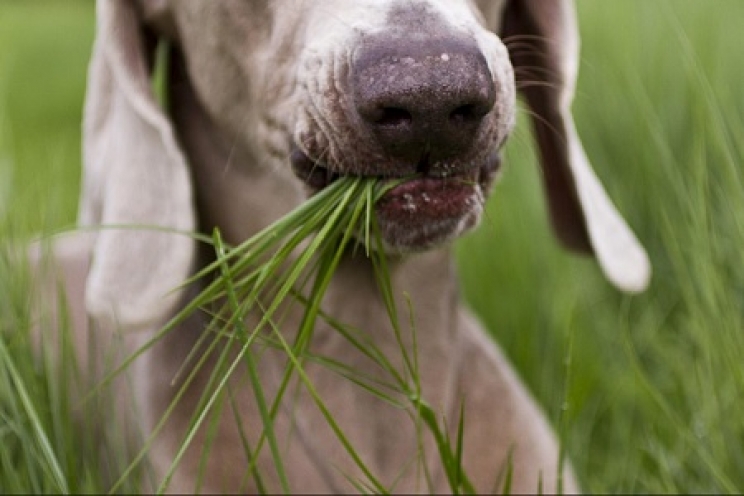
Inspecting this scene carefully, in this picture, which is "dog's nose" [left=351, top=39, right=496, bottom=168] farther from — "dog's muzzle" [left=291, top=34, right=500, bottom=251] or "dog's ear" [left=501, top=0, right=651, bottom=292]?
"dog's ear" [left=501, top=0, right=651, bottom=292]

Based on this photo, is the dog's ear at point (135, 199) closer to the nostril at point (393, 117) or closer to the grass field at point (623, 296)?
the grass field at point (623, 296)

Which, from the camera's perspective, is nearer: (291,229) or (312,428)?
(291,229)

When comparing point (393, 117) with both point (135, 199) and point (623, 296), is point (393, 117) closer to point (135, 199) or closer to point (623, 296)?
point (135, 199)

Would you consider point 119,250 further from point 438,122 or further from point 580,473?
point 580,473

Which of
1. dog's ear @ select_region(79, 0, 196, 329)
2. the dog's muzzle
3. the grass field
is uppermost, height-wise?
the dog's muzzle

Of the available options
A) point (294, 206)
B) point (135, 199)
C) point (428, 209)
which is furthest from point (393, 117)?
point (135, 199)


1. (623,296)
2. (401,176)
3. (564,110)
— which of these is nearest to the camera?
(401,176)

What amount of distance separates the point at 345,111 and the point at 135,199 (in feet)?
1.49

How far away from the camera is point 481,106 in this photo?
169 centimetres

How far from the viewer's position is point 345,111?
5.70 ft

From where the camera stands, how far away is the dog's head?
1686 mm

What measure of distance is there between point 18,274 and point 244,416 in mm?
394

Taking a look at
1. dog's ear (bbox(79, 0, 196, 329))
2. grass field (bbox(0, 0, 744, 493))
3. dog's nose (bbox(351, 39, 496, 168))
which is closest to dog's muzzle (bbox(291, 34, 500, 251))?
dog's nose (bbox(351, 39, 496, 168))

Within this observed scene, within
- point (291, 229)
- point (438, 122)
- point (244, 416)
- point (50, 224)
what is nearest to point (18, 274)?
point (50, 224)
